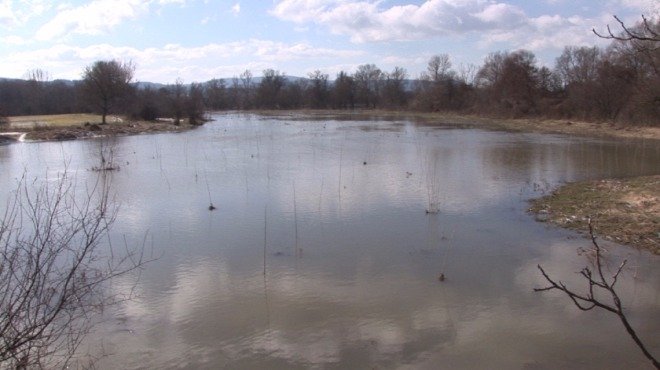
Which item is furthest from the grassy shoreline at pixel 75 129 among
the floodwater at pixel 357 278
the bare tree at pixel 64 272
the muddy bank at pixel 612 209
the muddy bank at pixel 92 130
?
the muddy bank at pixel 612 209

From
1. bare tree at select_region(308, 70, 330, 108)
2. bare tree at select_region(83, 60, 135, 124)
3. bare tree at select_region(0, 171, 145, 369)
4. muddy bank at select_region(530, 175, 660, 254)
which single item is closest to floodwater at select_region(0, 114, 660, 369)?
bare tree at select_region(0, 171, 145, 369)

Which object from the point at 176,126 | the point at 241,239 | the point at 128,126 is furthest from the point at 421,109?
the point at 241,239

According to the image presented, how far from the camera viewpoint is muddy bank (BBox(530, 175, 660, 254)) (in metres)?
9.43

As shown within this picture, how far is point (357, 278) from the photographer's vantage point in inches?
295

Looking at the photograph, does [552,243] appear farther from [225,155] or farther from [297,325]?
[225,155]

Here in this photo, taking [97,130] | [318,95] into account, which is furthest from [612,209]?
[318,95]

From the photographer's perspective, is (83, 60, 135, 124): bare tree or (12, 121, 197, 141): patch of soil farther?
(83, 60, 135, 124): bare tree

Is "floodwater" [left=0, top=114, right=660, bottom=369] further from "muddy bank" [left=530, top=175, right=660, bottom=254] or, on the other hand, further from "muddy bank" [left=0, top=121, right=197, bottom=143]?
"muddy bank" [left=0, top=121, right=197, bottom=143]

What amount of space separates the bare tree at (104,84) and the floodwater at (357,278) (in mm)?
28629

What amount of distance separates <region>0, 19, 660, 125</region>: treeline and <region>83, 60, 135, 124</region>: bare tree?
0.27m

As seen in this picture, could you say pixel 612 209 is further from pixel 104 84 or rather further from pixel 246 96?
pixel 246 96

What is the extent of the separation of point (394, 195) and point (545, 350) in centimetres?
763

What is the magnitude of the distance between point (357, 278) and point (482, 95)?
57.2m

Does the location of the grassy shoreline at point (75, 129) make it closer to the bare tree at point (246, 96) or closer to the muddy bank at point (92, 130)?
the muddy bank at point (92, 130)
